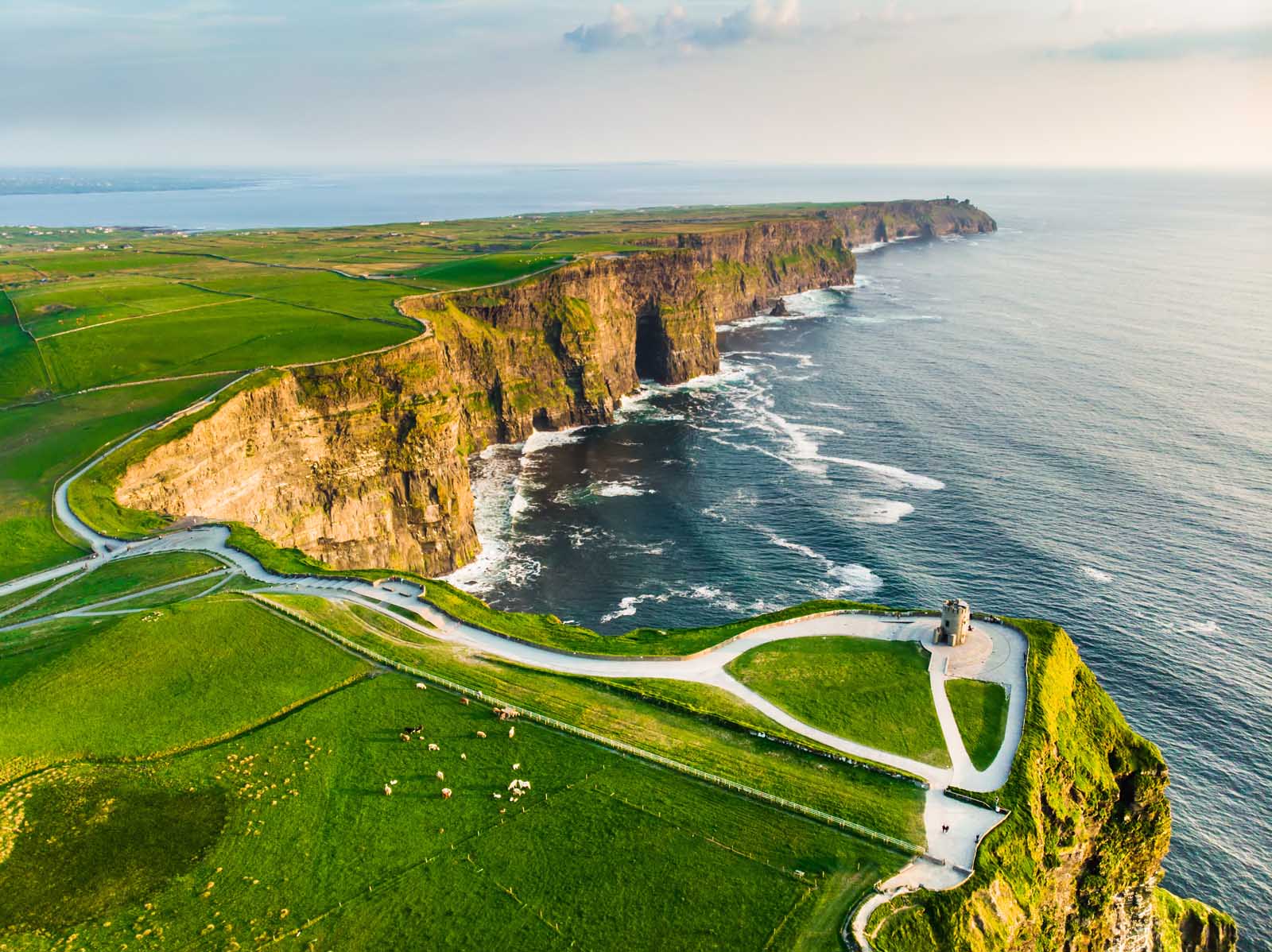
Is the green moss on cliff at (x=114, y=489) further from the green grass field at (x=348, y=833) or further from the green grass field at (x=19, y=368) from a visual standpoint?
the green grass field at (x=19, y=368)

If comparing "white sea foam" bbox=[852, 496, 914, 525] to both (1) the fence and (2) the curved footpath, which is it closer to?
(2) the curved footpath

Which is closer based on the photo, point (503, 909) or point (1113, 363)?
point (503, 909)

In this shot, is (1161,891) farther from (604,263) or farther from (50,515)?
(604,263)

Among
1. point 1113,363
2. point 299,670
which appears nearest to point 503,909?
point 299,670

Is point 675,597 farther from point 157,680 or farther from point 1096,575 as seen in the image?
point 157,680

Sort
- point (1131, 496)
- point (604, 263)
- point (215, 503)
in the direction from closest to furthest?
point (215, 503)
point (1131, 496)
point (604, 263)

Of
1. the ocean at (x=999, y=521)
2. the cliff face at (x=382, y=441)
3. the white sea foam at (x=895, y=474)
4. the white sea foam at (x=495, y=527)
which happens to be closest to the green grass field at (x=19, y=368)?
the cliff face at (x=382, y=441)

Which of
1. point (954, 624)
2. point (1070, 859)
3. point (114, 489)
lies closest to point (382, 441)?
point (114, 489)
